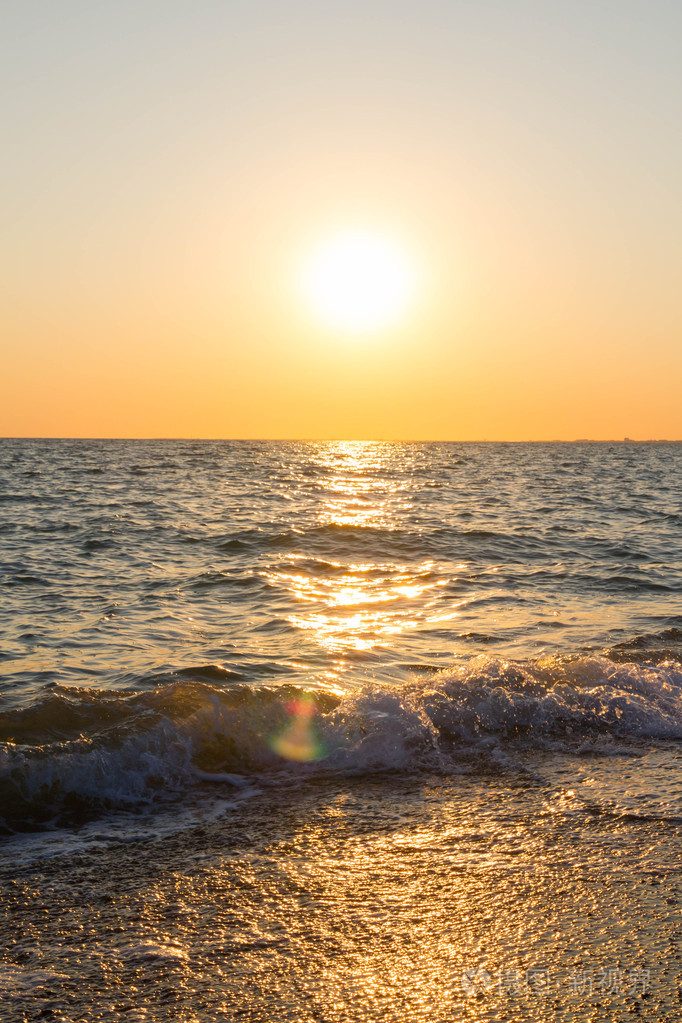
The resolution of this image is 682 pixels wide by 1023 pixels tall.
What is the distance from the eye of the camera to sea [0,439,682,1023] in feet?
11.6

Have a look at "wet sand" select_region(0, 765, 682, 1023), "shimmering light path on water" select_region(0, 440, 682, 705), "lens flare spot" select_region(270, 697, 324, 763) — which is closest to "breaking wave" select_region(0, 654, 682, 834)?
"lens flare spot" select_region(270, 697, 324, 763)

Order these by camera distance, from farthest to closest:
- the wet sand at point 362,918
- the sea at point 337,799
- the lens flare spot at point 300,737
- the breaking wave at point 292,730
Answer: the lens flare spot at point 300,737, the breaking wave at point 292,730, the sea at point 337,799, the wet sand at point 362,918

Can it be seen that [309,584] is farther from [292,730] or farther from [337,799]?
[337,799]

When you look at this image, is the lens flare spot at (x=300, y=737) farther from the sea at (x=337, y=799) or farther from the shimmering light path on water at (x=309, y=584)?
the shimmering light path on water at (x=309, y=584)

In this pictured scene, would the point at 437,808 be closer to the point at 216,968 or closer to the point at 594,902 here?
the point at 594,902

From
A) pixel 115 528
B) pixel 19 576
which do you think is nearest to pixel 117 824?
pixel 19 576

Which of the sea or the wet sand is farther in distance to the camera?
the sea

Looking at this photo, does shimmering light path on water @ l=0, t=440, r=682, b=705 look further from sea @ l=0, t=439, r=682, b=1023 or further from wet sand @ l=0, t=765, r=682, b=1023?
wet sand @ l=0, t=765, r=682, b=1023

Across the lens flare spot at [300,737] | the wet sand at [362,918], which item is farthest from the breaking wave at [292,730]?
the wet sand at [362,918]

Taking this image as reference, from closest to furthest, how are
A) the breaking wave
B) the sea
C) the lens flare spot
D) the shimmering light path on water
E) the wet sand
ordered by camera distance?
the wet sand → the sea → the breaking wave → the lens flare spot → the shimmering light path on water

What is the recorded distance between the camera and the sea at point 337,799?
354 cm

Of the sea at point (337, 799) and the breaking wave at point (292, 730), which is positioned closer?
the sea at point (337, 799)

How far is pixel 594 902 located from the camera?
4.14 meters

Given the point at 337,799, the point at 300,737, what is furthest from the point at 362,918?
the point at 300,737
